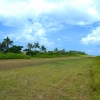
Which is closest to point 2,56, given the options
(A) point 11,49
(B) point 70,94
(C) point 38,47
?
(A) point 11,49

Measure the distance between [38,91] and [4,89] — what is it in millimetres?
1340

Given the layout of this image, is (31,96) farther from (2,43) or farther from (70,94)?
(2,43)

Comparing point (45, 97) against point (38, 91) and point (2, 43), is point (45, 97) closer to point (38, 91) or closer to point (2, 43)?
point (38, 91)

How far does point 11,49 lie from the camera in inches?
2021

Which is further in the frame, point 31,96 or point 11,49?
point 11,49

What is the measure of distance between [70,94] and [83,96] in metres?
0.47

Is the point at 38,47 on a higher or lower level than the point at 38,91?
higher

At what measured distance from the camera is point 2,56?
37.9 meters

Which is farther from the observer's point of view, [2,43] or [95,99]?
[2,43]

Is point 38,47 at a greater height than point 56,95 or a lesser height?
greater

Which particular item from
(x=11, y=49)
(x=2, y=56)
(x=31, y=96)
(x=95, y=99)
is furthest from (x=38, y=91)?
(x=11, y=49)

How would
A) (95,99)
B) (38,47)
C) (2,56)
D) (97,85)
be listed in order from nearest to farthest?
(95,99) → (97,85) → (2,56) → (38,47)

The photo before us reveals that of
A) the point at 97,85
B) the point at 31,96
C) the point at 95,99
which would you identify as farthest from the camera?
the point at 97,85

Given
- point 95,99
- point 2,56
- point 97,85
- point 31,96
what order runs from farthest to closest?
1. point 2,56
2. point 97,85
3. point 31,96
4. point 95,99
